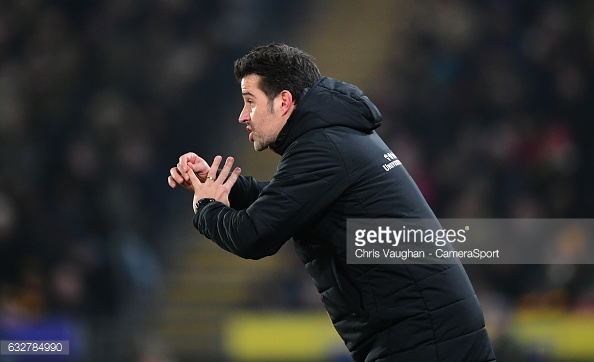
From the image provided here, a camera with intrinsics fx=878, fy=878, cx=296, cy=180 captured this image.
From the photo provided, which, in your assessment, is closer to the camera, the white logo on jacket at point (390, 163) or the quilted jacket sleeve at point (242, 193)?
the white logo on jacket at point (390, 163)

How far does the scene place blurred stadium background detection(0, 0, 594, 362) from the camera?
19.8 ft

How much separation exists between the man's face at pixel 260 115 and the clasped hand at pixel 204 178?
0.41 feet

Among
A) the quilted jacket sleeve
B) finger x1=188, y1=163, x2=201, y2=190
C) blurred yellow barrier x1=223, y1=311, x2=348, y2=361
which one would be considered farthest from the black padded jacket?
blurred yellow barrier x1=223, y1=311, x2=348, y2=361

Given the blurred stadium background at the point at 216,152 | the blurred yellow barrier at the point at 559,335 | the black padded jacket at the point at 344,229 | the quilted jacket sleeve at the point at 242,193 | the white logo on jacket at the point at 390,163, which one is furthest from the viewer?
the blurred stadium background at the point at 216,152

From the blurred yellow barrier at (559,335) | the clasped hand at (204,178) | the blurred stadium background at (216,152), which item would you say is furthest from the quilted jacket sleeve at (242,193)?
the blurred yellow barrier at (559,335)

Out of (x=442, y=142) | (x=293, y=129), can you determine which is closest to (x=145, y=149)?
(x=442, y=142)

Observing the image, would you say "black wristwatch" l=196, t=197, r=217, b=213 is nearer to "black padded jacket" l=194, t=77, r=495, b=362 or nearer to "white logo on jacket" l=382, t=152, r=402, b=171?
"black padded jacket" l=194, t=77, r=495, b=362

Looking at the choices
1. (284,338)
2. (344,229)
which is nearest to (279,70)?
(344,229)

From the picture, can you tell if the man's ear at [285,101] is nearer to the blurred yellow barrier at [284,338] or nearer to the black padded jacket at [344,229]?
the black padded jacket at [344,229]

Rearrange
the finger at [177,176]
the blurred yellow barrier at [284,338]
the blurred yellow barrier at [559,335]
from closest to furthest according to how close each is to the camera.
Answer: the finger at [177,176]
the blurred yellow barrier at [559,335]
the blurred yellow barrier at [284,338]

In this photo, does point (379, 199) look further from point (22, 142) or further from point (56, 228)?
point (22, 142)

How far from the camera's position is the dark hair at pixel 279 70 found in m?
2.80

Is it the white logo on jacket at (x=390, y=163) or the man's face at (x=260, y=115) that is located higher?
the man's face at (x=260, y=115)

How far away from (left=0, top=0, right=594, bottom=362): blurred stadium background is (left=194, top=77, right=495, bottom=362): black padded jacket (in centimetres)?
303
